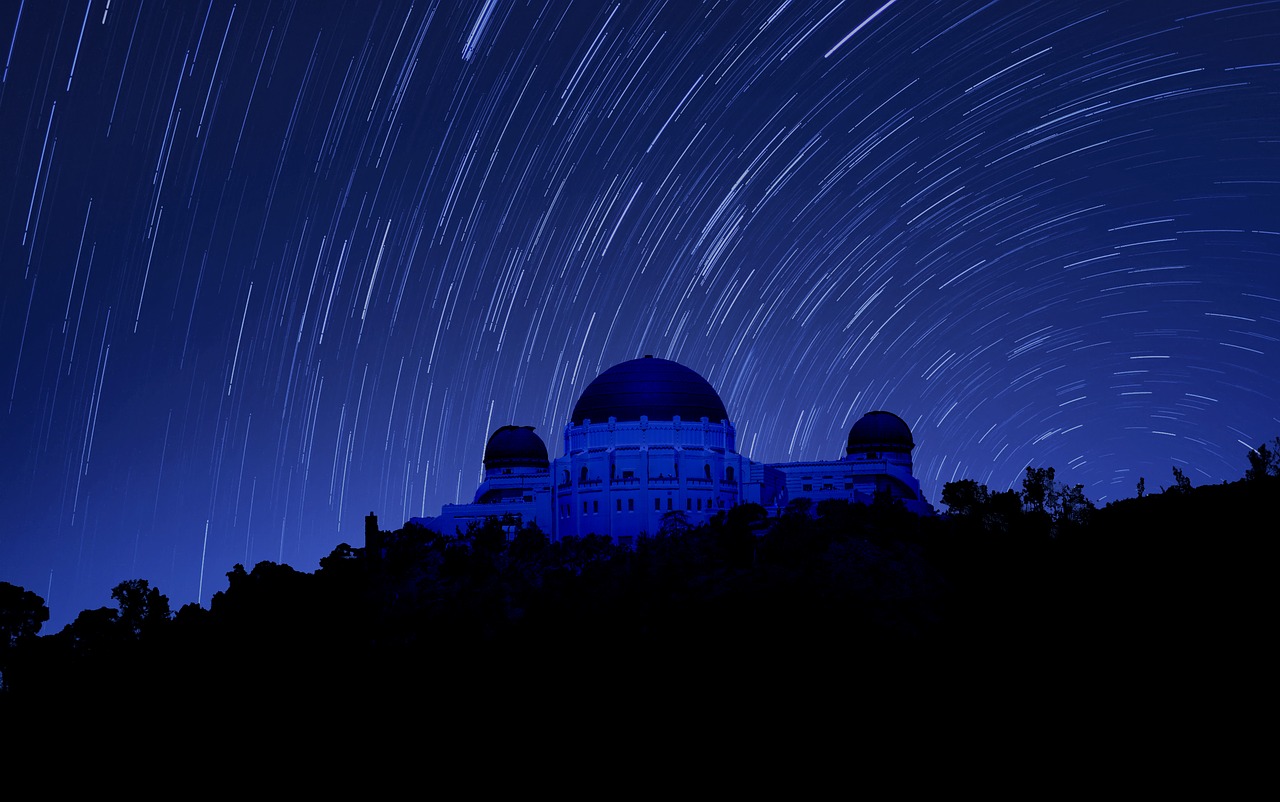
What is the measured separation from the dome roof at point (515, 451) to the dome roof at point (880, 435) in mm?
20814

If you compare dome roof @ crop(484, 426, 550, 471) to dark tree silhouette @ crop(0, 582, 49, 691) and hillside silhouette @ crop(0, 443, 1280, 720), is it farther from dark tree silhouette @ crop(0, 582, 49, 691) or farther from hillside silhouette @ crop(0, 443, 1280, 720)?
dark tree silhouette @ crop(0, 582, 49, 691)

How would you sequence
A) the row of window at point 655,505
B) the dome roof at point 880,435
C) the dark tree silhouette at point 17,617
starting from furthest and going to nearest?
the dome roof at point 880,435, the row of window at point 655,505, the dark tree silhouette at point 17,617

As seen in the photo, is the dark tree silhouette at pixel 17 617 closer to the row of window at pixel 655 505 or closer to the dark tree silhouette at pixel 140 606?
the dark tree silhouette at pixel 140 606

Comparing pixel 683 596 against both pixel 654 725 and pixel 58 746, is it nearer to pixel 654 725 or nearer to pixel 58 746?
pixel 654 725

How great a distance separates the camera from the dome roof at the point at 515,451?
335ft

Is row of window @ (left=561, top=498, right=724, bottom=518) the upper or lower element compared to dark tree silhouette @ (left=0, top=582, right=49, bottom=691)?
upper

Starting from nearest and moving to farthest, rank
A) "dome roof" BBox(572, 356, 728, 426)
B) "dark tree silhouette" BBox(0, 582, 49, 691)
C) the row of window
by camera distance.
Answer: "dark tree silhouette" BBox(0, 582, 49, 691) → the row of window → "dome roof" BBox(572, 356, 728, 426)

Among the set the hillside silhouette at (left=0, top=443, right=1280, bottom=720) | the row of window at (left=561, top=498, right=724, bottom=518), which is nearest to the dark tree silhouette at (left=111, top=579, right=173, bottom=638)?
the hillside silhouette at (left=0, top=443, right=1280, bottom=720)

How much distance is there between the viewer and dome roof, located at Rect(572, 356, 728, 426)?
95.5m

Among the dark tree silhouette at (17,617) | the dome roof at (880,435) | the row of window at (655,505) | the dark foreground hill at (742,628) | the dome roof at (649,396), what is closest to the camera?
the dark foreground hill at (742,628)

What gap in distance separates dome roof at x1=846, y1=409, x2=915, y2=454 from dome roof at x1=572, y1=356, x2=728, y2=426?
31.5 ft

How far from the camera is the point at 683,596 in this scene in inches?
2502

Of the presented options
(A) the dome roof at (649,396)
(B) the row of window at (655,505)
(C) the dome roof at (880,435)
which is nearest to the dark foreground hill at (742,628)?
(B) the row of window at (655,505)

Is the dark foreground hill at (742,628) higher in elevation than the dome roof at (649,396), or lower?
lower
